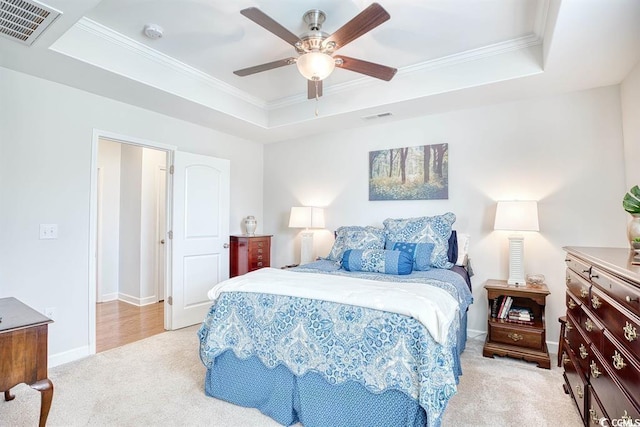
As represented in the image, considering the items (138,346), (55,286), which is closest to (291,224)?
(138,346)

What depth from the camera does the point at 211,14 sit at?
2.37m

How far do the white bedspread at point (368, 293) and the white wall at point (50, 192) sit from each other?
1670 mm

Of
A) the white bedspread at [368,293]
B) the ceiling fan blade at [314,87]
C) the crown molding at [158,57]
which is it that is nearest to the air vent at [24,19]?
the crown molding at [158,57]

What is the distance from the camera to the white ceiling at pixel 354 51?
2.22 meters

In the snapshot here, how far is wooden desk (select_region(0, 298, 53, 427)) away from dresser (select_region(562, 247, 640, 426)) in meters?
2.55

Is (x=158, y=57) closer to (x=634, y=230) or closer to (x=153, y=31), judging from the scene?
(x=153, y=31)

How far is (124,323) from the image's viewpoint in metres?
3.91

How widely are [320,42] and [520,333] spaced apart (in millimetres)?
2828

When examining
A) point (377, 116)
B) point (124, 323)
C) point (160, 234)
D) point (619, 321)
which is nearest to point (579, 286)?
point (619, 321)

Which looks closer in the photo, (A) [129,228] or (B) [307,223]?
(B) [307,223]

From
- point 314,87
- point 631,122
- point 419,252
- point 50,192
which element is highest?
point 314,87

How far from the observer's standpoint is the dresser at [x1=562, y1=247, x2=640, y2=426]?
118 cm

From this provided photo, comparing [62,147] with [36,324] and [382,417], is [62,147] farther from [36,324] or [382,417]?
[382,417]

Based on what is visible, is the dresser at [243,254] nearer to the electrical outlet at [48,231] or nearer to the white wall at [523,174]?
the white wall at [523,174]
